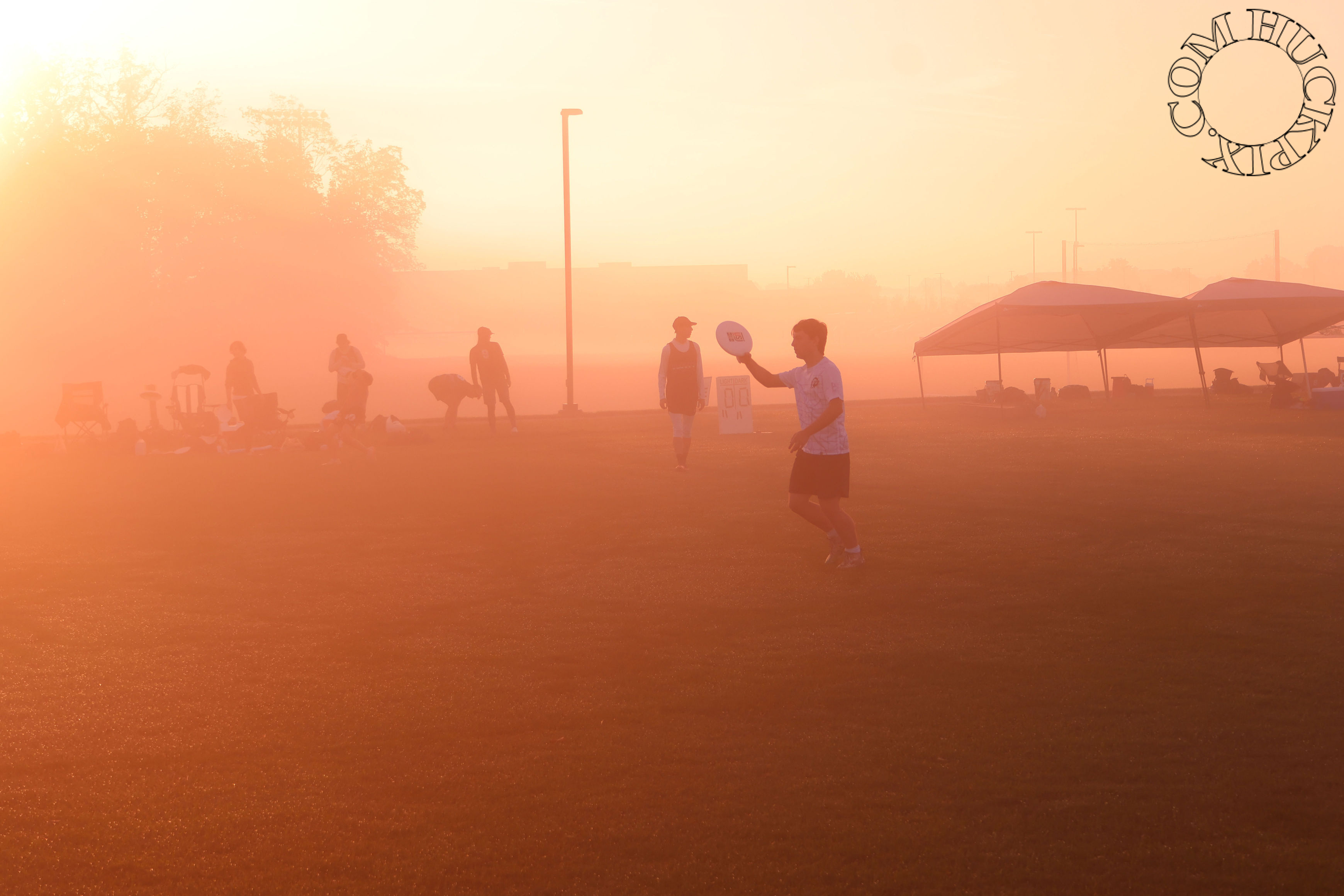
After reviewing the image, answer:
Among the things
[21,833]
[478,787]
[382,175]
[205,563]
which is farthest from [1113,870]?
[382,175]

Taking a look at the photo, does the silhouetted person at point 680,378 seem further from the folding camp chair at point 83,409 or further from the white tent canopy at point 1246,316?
the white tent canopy at point 1246,316

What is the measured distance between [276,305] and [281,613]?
158 feet

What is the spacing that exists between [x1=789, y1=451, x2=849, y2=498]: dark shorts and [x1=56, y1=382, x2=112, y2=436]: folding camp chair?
17.1 metres

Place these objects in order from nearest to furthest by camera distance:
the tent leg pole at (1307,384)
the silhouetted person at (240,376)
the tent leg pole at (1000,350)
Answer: the silhouetted person at (240,376) → the tent leg pole at (1307,384) → the tent leg pole at (1000,350)

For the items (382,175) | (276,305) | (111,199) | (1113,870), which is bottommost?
(1113,870)

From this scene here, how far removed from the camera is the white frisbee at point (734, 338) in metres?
8.24

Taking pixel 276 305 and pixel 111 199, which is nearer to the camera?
pixel 111 199

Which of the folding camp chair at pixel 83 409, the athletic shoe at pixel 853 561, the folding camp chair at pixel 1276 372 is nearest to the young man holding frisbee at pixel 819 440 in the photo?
the athletic shoe at pixel 853 561

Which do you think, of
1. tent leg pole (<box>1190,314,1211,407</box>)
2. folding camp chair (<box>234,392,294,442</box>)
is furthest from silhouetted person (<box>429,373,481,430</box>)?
tent leg pole (<box>1190,314,1211,407</box>)

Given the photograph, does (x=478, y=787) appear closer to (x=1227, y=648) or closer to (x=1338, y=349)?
(x=1227, y=648)

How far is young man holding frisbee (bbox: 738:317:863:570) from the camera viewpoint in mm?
7855

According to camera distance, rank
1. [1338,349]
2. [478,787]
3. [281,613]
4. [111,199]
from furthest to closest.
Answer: [1338,349], [111,199], [281,613], [478,787]

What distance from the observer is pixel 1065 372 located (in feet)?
158

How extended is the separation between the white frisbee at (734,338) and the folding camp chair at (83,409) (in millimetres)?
16399
